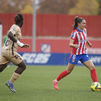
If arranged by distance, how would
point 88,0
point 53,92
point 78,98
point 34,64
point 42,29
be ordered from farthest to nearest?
point 88,0 < point 42,29 < point 34,64 < point 53,92 < point 78,98

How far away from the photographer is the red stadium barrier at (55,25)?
95.2ft

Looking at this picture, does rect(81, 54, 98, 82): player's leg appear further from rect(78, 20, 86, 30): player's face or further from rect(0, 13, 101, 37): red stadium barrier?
rect(0, 13, 101, 37): red stadium barrier

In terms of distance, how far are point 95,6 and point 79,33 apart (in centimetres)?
2494

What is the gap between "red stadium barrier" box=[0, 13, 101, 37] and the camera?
95.2 ft

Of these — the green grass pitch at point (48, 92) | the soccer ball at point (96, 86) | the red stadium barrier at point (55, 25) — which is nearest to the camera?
the green grass pitch at point (48, 92)

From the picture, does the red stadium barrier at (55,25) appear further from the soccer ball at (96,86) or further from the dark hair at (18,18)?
the dark hair at (18,18)

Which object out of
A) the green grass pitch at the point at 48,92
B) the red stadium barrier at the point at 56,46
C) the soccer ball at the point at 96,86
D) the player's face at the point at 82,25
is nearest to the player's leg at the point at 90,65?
the soccer ball at the point at 96,86

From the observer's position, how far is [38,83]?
11906 mm

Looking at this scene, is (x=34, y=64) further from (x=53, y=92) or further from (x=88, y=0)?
(x=88, y=0)

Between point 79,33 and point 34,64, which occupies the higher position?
point 79,33

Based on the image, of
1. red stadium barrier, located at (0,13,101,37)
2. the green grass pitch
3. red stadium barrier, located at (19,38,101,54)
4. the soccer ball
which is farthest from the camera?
red stadium barrier, located at (0,13,101,37)

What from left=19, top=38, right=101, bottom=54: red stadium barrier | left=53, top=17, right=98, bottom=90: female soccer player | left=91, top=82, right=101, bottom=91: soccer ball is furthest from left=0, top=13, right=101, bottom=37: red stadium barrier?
left=91, top=82, right=101, bottom=91: soccer ball

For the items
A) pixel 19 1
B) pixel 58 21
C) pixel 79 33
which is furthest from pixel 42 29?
pixel 79 33

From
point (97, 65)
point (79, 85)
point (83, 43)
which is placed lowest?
point (97, 65)
